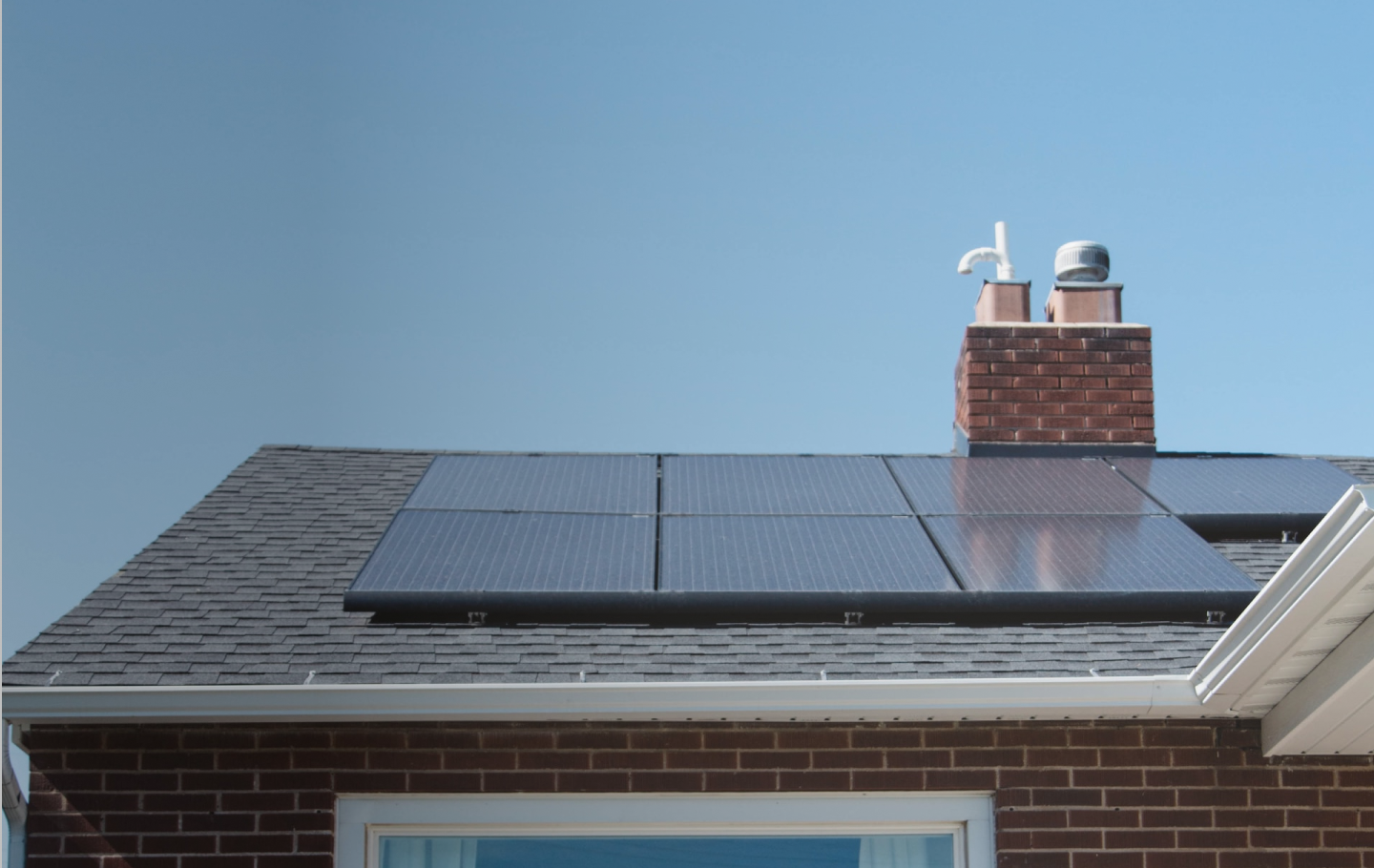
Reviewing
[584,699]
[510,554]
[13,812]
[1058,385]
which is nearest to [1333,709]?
[584,699]

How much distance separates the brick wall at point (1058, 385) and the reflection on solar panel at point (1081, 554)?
1.83 metres

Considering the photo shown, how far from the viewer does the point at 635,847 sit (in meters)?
5.89

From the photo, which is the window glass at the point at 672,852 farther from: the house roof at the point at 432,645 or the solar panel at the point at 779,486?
the solar panel at the point at 779,486

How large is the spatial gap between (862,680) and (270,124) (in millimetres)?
14783

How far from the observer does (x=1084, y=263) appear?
9617 mm

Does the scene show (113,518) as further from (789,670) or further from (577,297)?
(789,670)

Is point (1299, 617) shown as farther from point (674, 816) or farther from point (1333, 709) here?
point (674, 816)

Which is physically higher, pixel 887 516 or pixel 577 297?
pixel 577 297

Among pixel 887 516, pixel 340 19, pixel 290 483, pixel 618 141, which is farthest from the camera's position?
pixel 340 19

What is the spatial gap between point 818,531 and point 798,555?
0.41 metres

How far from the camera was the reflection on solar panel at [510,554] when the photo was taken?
20.6 feet

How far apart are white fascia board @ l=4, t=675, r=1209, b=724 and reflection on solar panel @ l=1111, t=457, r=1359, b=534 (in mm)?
2020

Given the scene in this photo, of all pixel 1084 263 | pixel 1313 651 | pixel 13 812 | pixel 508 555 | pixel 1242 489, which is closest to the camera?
pixel 1313 651

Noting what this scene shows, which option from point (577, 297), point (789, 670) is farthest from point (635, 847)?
point (577, 297)
